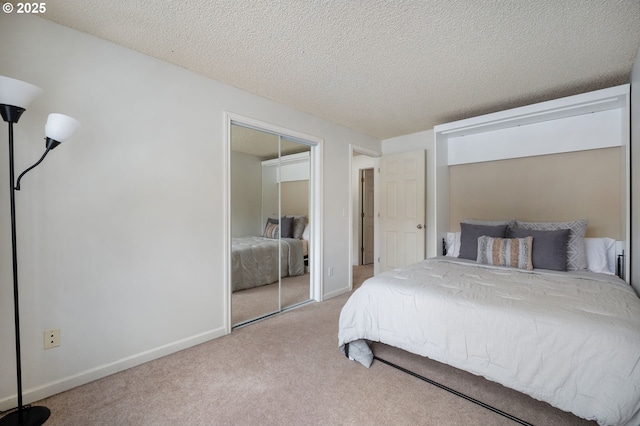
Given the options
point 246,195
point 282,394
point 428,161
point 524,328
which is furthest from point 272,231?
point 428,161

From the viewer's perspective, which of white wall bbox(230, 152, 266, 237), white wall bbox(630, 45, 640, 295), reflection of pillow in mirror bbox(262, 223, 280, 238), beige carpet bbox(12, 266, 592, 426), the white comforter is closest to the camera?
the white comforter

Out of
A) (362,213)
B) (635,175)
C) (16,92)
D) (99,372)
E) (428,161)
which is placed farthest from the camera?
(362,213)

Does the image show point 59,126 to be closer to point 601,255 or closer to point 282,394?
point 282,394

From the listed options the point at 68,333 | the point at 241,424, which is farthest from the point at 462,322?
the point at 68,333

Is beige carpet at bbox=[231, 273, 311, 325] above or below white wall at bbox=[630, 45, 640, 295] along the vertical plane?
below

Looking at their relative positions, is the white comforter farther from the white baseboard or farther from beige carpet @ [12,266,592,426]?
the white baseboard

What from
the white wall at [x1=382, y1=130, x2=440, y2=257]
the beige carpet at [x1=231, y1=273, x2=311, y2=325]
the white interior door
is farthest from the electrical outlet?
the white wall at [x1=382, y1=130, x2=440, y2=257]

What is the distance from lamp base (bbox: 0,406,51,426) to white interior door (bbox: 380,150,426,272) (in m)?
3.88

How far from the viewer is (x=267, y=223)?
3.14 m

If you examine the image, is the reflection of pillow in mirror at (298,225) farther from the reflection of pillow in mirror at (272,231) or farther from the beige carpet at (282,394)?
the beige carpet at (282,394)

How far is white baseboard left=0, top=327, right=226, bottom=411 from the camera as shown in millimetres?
1640

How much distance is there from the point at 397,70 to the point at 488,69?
77 cm

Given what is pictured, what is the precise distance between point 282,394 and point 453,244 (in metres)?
2.68

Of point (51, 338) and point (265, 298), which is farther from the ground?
point (51, 338)
